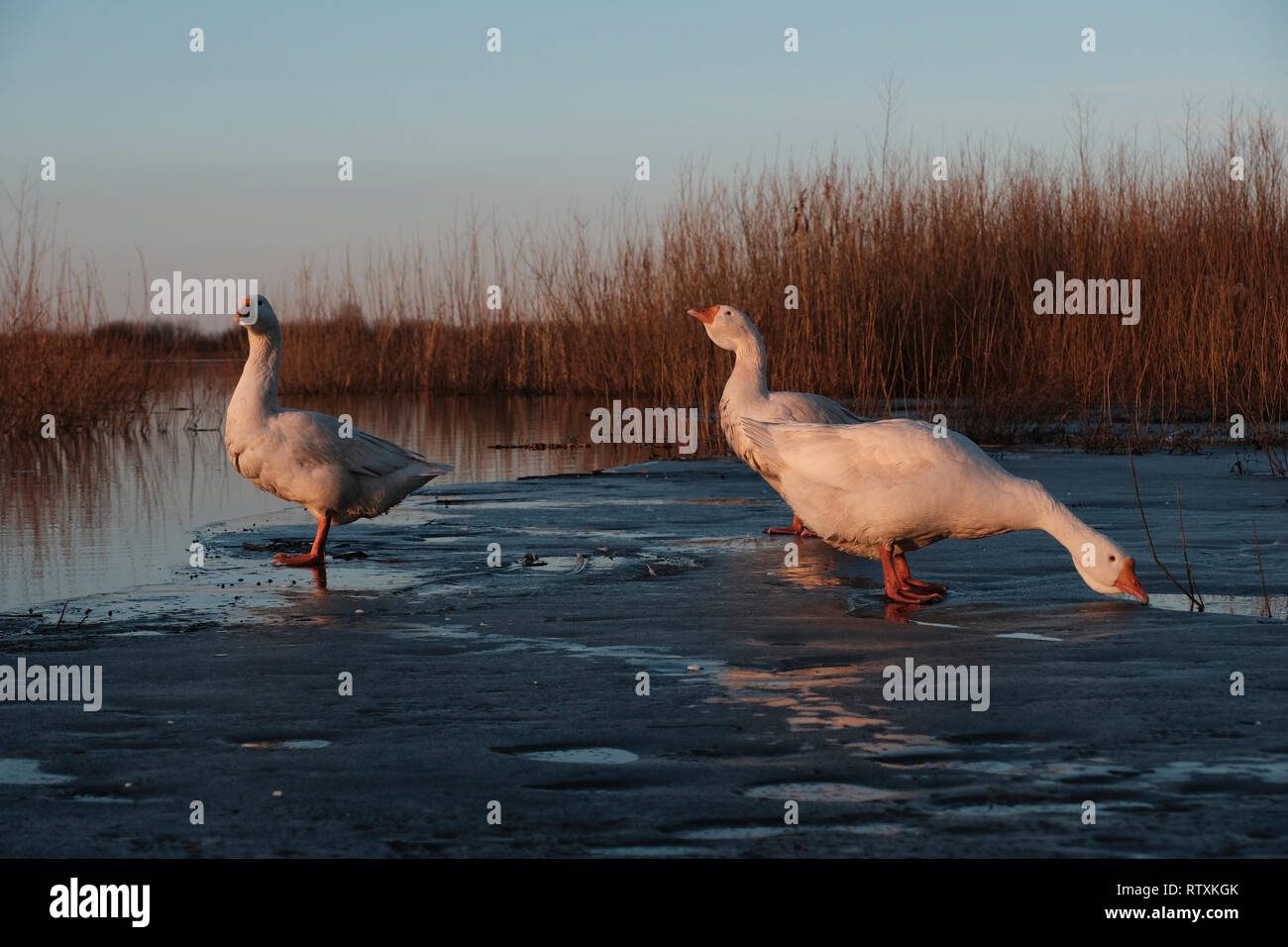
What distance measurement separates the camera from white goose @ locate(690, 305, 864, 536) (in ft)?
30.0

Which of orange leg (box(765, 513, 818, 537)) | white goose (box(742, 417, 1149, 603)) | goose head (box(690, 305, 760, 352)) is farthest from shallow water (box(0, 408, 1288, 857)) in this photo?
goose head (box(690, 305, 760, 352))

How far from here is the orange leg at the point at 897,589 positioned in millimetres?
6230

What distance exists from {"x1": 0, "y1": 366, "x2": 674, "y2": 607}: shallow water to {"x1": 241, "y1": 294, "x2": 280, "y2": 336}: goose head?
1.39 metres

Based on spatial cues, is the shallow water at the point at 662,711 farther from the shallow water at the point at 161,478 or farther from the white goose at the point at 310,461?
the shallow water at the point at 161,478

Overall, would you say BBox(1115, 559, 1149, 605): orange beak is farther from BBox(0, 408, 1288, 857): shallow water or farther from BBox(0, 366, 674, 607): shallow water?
BBox(0, 366, 674, 607): shallow water

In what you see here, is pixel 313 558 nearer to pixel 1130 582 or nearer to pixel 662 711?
pixel 662 711

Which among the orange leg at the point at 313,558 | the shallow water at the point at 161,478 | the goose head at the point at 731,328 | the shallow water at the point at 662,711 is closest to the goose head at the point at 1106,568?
the shallow water at the point at 662,711

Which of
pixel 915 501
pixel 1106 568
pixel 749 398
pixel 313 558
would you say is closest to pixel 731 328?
pixel 749 398

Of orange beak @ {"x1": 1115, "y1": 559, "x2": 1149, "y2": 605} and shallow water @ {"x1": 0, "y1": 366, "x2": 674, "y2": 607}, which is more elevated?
shallow water @ {"x1": 0, "y1": 366, "x2": 674, "y2": 607}

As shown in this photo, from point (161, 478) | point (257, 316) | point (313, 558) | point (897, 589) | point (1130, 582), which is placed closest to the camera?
point (1130, 582)

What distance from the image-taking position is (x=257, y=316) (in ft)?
28.4

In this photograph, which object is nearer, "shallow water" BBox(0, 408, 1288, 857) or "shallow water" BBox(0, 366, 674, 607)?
"shallow water" BBox(0, 408, 1288, 857)

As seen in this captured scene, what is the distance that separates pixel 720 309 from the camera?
9688 mm

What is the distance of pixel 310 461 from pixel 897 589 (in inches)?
141
